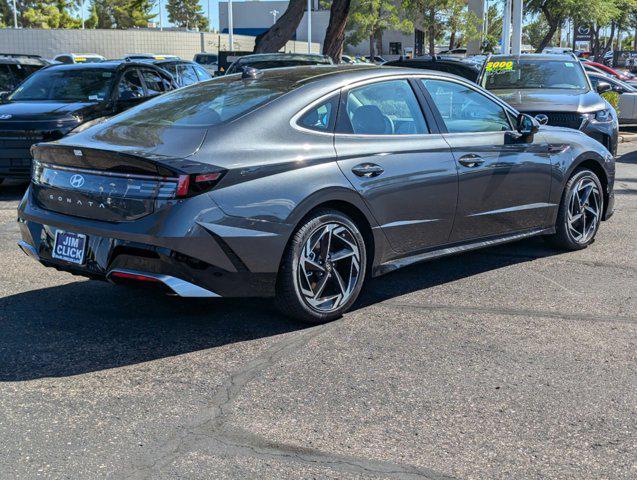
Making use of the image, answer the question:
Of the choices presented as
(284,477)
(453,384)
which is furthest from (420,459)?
(453,384)

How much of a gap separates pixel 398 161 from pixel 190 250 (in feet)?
5.61

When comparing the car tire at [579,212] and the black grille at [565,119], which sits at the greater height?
the black grille at [565,119]

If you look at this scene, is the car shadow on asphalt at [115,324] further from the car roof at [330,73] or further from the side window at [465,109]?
the car roof at [330,73]

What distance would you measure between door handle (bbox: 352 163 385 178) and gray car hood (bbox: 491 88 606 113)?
18.9 ft

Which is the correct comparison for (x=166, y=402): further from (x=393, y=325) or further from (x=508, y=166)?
(x=508, y=166)

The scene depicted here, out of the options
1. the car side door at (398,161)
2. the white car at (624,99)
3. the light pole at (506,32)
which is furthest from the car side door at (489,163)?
the light pole at (506,32)

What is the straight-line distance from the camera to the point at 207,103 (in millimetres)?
5426

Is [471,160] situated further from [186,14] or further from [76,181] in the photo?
[186,14]

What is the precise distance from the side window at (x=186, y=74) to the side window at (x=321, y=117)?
8.13m

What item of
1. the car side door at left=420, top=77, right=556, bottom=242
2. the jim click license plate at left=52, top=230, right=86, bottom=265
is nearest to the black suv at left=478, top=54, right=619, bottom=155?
the car side door at left=420, top=77, right=556, bottom=242

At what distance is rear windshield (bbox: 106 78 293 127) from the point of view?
514 cm

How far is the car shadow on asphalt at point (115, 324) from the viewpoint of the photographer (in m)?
4.55

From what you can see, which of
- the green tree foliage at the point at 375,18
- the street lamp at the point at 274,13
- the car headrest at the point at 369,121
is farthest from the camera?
the street lamp at the point at 274,13

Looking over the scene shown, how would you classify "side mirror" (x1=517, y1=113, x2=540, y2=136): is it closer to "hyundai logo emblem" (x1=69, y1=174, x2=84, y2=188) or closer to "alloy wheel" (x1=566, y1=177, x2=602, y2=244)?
"alloy wheel" (x1=566, y1=177, x2=602, y2=244)
